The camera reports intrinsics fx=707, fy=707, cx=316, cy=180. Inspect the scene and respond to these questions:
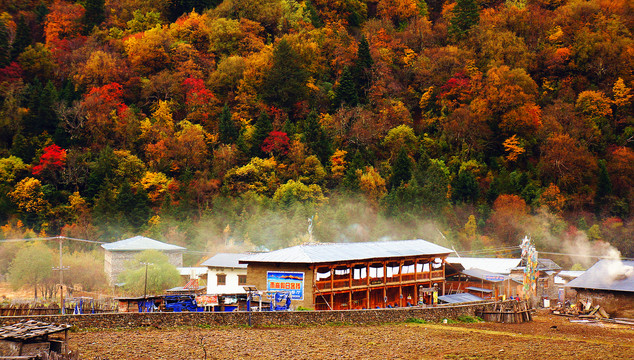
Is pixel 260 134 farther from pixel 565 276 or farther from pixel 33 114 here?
pixel 565 276

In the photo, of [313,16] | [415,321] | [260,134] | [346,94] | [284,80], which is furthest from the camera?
[313,16]

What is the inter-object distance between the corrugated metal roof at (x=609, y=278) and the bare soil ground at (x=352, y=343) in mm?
7092

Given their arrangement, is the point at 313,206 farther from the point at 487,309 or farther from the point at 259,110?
the point at 487,309

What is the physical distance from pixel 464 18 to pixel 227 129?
120 ft

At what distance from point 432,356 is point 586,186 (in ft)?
157

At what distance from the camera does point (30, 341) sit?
26.1 meters

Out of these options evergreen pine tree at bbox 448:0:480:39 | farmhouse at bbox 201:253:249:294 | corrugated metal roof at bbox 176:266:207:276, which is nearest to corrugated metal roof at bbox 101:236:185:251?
corrugated metal roof at bbox 176:266:207:276

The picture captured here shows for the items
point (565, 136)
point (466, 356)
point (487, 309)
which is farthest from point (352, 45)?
point (466, 356)

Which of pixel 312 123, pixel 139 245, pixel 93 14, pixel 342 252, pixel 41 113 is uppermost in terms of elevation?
pixel 93 14

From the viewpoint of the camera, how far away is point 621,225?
224 ft

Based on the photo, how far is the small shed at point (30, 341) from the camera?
84.0ft

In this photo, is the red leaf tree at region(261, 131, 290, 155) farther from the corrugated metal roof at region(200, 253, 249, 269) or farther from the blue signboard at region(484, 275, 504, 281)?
the blue signboard at region(484, 275, 504, 281)

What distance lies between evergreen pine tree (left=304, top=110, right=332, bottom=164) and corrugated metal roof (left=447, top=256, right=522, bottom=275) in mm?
22344

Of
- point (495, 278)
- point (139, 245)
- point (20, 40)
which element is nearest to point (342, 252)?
point (495, 278)
